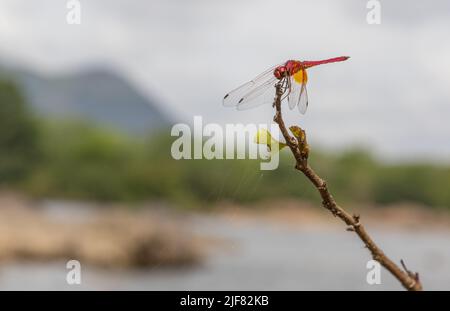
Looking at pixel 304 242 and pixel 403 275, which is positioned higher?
pixel 304 242

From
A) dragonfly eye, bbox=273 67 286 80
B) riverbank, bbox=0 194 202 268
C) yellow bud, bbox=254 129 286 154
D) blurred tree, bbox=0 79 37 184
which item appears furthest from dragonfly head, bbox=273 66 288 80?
blurred tree, bbox=0 79 37 184

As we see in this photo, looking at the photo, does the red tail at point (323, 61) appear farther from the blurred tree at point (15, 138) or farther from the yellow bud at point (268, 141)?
the blurred tree at point (15, 138)

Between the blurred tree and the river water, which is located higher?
the blurred tree

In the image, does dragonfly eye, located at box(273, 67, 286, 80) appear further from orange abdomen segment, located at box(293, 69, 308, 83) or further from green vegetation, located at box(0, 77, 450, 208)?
green vegetation, located at box(0, 77, 450, 208)

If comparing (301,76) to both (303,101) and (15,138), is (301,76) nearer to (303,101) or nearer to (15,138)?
(303,101)
